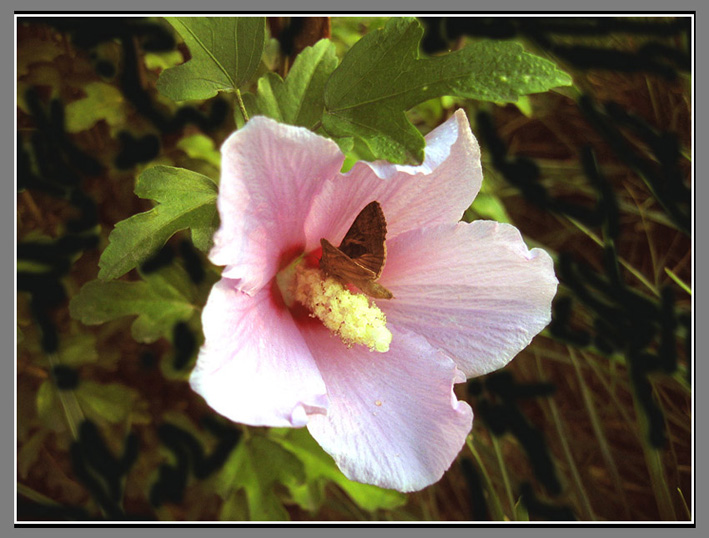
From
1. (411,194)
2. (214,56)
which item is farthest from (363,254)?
(214,56)

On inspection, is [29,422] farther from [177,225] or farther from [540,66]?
[540,66]

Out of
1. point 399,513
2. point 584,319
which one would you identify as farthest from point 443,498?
point 584,319

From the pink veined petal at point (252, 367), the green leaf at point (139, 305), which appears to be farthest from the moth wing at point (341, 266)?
the green leaf at point (139, 305)

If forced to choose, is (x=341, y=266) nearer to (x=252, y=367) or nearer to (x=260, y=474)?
(x=252, y=367)

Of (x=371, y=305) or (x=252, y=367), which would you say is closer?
(x=252, y=367)

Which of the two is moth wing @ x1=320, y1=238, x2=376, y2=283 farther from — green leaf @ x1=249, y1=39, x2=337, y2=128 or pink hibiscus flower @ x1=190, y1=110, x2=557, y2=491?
green leaf @ x1=249, y1=39, x2=337, y2=128

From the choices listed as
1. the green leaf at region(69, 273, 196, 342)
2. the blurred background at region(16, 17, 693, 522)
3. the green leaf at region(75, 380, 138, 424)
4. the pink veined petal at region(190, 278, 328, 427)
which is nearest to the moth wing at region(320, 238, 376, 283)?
the pink veined petal at region(190, 278, 328, 427)

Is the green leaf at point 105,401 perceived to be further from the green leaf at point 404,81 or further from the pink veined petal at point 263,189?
the green leaf at point 404,81
